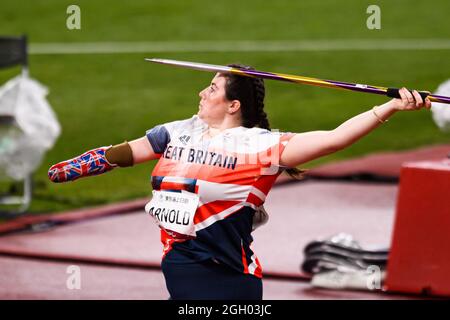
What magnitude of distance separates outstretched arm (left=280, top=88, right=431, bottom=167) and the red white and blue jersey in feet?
0.23

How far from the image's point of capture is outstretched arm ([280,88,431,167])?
18.6ft

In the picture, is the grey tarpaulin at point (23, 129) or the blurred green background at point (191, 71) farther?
the blurred green background at point (191, 71)

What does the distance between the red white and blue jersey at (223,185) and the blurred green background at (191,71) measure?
765cm

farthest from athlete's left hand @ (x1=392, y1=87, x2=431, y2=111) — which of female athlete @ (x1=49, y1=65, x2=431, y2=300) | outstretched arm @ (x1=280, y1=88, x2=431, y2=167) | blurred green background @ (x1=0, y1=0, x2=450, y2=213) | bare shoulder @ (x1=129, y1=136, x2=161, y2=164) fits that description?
blurred green background @ (x1=0, y1=0, x2=450, y2=213)

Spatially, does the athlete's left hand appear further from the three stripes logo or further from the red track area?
the red track area

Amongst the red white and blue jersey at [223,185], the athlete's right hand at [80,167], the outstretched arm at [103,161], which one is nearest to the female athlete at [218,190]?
the red white and blue jersey at [223,185]

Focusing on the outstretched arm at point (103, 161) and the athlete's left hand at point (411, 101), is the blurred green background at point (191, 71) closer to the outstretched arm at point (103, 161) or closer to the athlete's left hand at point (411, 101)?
the outstretched arm at point (103, 161)

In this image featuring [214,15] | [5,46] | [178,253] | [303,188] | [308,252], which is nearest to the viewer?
[178,253]

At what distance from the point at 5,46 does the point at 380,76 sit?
400 inches

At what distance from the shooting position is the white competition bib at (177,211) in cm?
600

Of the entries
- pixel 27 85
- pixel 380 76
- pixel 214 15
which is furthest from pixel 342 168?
pixel 214 15

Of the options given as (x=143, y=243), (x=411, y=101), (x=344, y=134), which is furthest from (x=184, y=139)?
(x=143, y=243)
